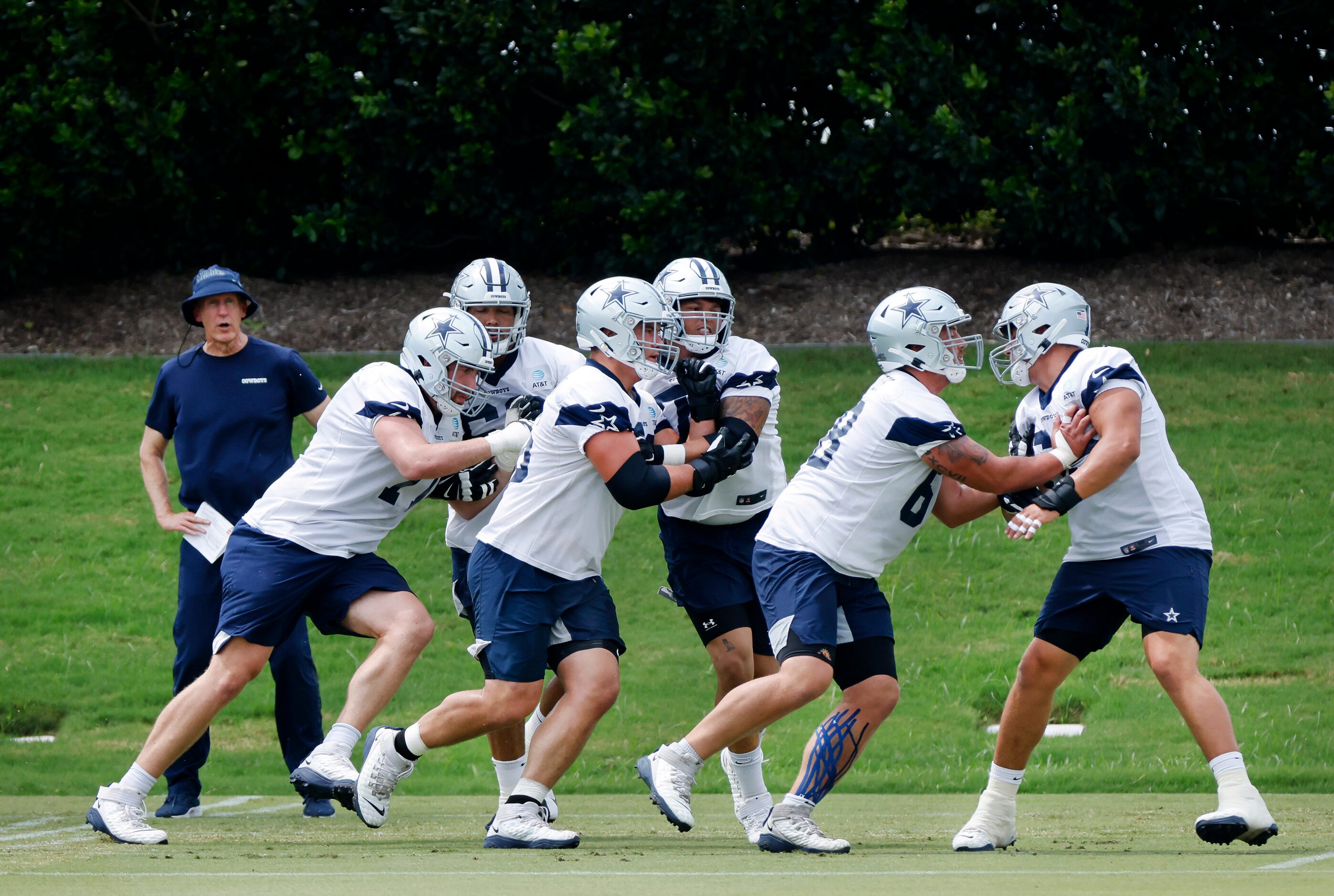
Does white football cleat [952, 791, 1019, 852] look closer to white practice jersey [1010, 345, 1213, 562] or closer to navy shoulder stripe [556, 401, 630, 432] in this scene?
white practice jersey [1010, 345, 1213, 562]

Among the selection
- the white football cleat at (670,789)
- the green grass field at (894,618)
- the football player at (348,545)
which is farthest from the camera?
the green grass field at (894,618)

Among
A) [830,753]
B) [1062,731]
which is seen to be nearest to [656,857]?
[830,753]

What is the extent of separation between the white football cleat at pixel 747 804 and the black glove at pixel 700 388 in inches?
54.3

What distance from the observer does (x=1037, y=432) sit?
624cm

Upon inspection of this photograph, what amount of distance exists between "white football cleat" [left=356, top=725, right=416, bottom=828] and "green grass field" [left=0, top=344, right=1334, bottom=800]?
23 centimetres

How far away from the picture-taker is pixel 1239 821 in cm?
534

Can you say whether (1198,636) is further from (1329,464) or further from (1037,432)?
(1329,464)

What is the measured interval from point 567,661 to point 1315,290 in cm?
1168

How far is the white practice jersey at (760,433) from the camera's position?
6.32m

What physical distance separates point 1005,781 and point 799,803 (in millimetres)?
886

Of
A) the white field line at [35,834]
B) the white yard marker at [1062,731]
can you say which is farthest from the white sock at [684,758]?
the white yard marker at [1062,731]

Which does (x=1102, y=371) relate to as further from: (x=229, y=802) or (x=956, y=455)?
(x=229, y=802)

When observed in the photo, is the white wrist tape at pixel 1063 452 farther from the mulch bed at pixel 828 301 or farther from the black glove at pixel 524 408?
the mulch bed at pixel 828 301

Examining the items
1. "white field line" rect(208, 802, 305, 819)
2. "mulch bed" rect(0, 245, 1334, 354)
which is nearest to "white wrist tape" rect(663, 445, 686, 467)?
"white field line" rect(208, 802, 305, 819)
